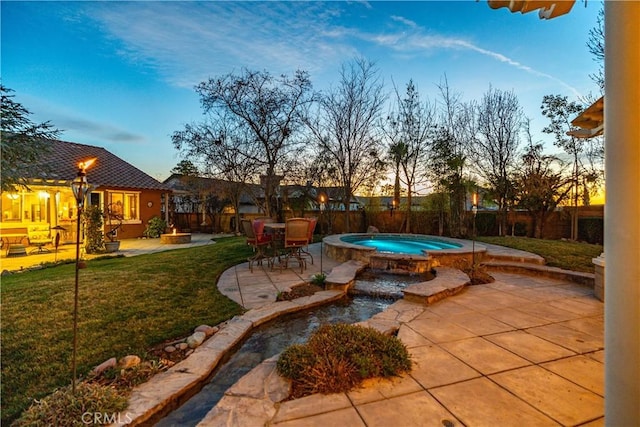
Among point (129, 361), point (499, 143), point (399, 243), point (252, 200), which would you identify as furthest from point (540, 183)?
point (129, 361)

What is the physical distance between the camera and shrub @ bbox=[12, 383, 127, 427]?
5.69 ft

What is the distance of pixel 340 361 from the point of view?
2.30 m

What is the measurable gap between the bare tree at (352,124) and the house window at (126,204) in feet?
30.3

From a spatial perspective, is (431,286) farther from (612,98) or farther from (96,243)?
(96,243)

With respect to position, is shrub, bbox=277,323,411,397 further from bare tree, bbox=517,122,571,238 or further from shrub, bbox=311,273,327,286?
bare tree, bbox=517,122,571,238

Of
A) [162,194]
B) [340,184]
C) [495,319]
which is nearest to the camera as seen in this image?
[495,319]

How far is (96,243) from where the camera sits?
899 centimetres

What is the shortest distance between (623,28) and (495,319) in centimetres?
327

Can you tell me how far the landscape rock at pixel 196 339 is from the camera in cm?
299

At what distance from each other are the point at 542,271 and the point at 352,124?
9.17m

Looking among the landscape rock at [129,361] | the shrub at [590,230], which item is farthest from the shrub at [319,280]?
the shrub at [590,230]

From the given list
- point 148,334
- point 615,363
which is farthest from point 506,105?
point 148,334

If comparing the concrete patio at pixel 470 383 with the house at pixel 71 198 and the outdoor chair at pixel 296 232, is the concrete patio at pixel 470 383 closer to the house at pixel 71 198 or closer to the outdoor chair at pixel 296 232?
the outdoor chair at pixel 296 232

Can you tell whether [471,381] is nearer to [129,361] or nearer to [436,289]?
[436,289]
